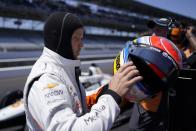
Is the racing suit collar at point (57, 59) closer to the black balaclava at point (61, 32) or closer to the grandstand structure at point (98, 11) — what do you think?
the black balaclava at point (61, 32)

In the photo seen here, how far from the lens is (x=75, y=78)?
165cm

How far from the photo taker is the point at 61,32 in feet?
5.13


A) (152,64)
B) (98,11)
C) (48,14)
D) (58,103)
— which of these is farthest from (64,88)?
(98,11)

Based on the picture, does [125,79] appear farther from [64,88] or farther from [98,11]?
[98,11]

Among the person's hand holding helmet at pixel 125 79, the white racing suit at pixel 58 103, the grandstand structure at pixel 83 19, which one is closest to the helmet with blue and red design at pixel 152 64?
the person's hand holding helmet at pixel 125 79

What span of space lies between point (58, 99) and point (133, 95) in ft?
1.21

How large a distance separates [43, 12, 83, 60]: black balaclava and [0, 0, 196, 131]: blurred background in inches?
161

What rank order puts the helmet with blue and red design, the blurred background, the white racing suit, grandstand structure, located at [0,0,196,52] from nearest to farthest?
1. the white racing suit
2. the helmet with blue and red design
3. the blurred background
4. grandstand structure, located at [0,0,196,52]

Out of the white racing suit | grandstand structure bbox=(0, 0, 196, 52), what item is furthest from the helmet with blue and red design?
grandstand structure bbox=(0, 0, 196, 52)

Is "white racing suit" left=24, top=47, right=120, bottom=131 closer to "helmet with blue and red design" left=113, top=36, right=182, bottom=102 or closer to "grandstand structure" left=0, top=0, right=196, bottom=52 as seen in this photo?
"helmet with blue and red design" left=113, top=36, right=182, bottom=102

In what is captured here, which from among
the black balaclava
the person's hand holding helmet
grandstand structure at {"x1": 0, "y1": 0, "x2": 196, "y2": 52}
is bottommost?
grandstand structure at {"x1": 0, "y1": 0, "x2": 196, "y2": 52}

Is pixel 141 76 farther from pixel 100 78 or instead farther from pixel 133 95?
pixel 100 78

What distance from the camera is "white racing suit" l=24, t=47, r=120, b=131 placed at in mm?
1324

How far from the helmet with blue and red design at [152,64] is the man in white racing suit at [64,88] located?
0.08m
